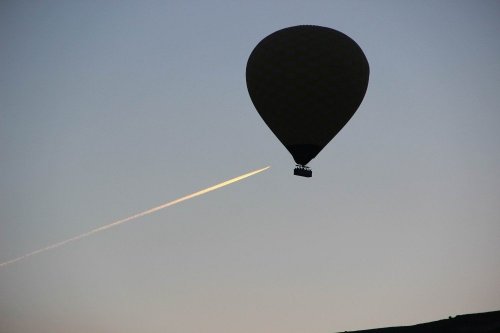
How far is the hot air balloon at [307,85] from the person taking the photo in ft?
113

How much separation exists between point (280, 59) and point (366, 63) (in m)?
4.81

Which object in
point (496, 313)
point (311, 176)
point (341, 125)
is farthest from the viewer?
point (341, 125)

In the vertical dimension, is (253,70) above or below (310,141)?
above

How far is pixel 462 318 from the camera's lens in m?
22.0

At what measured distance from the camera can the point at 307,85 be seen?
34438 mm

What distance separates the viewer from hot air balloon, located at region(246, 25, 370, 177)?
34.5 metres

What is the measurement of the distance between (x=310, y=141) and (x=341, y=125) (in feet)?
7.36

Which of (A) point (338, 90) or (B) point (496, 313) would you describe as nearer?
(B) point (496, 313)

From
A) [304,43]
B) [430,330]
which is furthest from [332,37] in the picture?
[430,330]

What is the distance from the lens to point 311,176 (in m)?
33.4

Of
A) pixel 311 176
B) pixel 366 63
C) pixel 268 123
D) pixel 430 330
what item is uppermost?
pixel 366 63

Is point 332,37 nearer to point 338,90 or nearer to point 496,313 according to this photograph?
point 338,90

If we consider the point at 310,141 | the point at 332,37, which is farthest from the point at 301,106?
the point at 332,37

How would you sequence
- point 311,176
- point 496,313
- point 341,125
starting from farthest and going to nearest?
point 341,125
point 311,176
point 496,313
